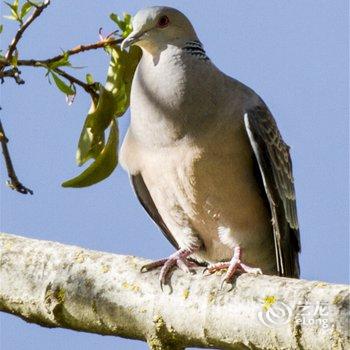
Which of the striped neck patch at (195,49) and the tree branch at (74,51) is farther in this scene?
Answer: the striped neck patch at (195,49)

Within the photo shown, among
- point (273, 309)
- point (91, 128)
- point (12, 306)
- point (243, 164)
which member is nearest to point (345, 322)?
point (273, 309)

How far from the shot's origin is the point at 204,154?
4.20 metres

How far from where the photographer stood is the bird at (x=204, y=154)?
424 centimetres

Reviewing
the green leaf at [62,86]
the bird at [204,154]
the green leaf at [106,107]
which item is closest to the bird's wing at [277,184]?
the bird at [204,154]

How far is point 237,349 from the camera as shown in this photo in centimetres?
269

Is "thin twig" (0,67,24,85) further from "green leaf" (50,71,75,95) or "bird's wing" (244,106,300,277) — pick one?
"bird's wing" (244,106,300,277)

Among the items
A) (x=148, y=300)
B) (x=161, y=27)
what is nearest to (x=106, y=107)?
(x=148, y=300)

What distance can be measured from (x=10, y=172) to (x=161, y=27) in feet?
5.07

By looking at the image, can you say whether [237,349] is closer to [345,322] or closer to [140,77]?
[345,322]

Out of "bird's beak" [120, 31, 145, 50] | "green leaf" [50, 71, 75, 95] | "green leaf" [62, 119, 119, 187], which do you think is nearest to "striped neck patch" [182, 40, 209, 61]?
"bird's beak" [120, 31, 145, 50]

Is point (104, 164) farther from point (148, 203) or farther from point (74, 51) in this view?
point (148, 203)

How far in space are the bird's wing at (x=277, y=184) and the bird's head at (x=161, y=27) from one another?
0.55 m

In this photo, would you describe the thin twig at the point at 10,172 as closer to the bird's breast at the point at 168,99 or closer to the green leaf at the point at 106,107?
the green leaf at the point at 106,107

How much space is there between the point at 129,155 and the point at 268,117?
0.73m
